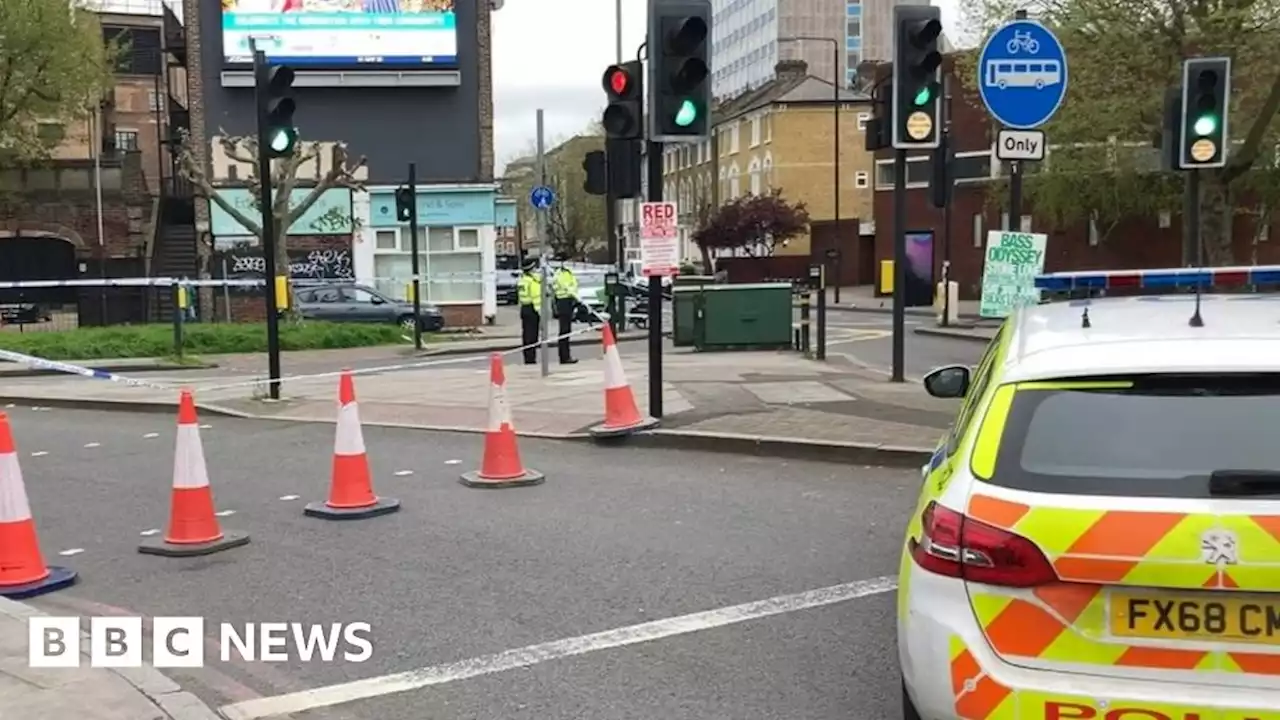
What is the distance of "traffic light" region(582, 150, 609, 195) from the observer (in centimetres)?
1343

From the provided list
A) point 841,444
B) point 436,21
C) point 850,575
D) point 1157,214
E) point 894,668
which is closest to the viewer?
point 894,668

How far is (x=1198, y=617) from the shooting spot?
334 cm

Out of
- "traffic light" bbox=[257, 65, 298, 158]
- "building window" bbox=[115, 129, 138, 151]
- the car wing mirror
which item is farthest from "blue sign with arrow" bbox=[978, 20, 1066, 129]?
"building window" bbox=[115, 129, 138, 151]

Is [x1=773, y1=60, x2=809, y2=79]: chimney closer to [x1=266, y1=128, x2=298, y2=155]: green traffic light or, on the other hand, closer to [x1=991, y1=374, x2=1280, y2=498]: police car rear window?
[x1=266, y1=128, x2=298, y2=155]: green traffic light

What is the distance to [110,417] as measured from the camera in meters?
15.3

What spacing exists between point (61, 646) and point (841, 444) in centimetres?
648

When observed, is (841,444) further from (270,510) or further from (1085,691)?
(1085,691)

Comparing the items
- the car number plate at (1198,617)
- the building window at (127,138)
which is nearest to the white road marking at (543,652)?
the car number plate at (1198,617)

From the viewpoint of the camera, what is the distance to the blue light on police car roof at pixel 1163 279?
5043 mm

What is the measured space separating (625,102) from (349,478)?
5.07m

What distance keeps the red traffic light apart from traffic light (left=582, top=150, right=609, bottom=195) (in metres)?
1.28

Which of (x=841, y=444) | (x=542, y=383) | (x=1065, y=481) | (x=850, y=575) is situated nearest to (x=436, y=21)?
(x=542, y=383)

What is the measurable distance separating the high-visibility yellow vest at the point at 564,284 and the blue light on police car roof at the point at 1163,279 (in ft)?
49.4

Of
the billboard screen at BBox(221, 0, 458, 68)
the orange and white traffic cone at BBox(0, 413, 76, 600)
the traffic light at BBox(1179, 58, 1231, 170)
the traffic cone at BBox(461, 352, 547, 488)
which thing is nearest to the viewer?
the orange and white traffic cone at BBox(0, 413, 76, 600)
